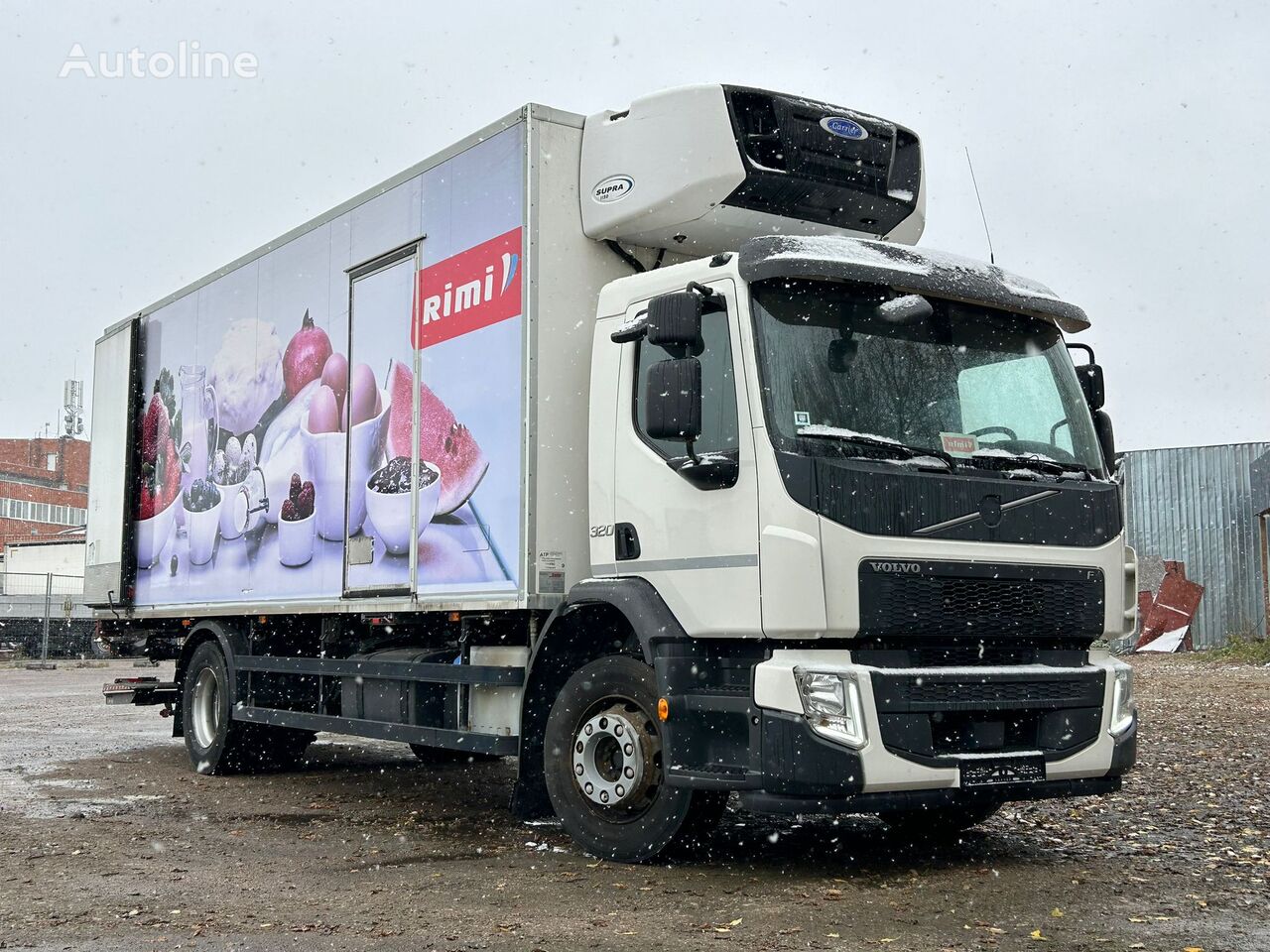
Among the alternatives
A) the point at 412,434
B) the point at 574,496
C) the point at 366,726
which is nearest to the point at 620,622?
the point at 574,496

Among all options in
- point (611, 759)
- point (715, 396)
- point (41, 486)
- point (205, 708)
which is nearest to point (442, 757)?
point (205, 708)

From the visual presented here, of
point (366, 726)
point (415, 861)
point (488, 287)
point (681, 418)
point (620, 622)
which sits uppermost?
point (488, 287)

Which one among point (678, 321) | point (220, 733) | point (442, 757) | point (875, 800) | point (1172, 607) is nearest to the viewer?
point (875, 800)

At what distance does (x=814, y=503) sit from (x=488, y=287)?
2595mm

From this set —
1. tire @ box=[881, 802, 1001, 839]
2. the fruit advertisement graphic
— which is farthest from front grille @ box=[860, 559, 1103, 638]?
the fruit advertisement graphic

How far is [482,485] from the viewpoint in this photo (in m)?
7.43

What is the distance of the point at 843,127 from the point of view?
7.26 meters

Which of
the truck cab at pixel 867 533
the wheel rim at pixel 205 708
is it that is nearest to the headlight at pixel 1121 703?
the truck cab at pixel 867 533

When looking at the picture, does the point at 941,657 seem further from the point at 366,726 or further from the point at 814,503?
the point at 366,726

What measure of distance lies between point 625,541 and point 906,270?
190cm

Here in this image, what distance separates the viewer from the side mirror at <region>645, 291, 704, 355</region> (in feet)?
20.2

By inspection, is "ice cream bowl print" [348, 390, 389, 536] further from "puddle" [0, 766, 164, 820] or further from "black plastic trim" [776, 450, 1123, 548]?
"black plastic trim" [776, 450, 1123, 548]

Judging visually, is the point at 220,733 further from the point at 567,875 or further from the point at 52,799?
the point at 567,875

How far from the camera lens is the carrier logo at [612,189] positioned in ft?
23.5
